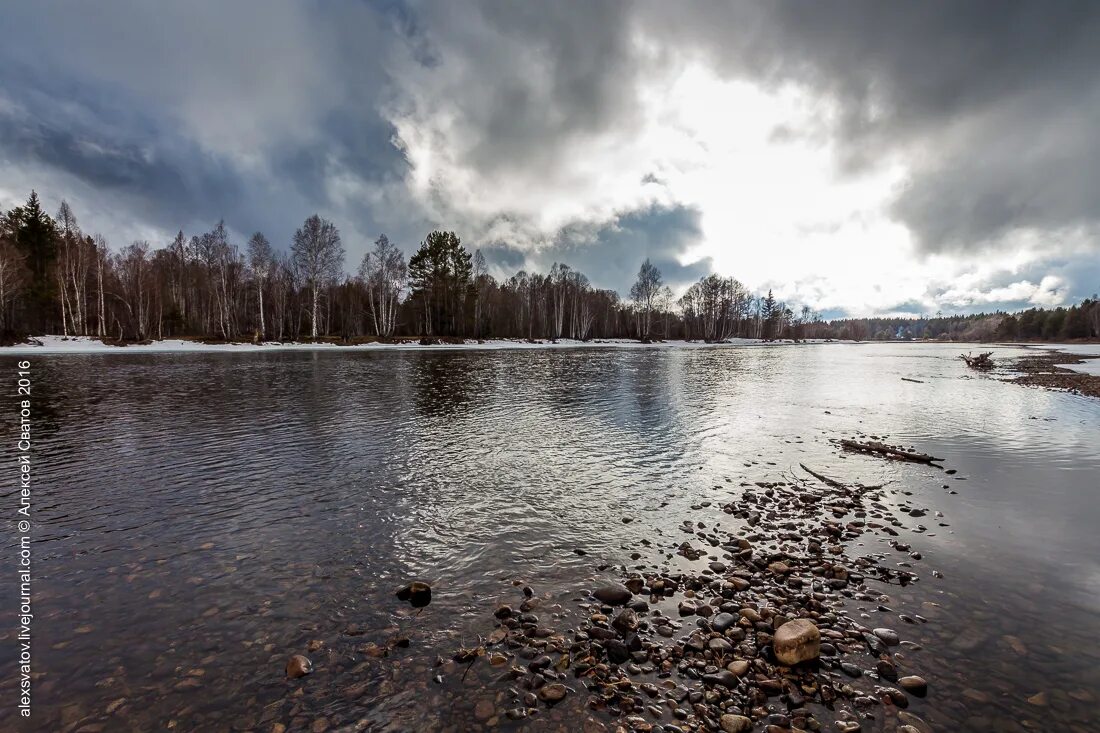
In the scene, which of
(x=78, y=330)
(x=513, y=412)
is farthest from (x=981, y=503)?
(x=78, y=330)

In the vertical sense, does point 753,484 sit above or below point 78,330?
below

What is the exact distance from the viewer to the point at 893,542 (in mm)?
8000

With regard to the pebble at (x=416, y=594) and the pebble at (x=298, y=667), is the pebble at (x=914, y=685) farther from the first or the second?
the pebble at (x=298, y=667)

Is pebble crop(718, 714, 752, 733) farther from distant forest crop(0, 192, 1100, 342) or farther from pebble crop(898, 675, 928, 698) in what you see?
distant forest crop(0, 192, 1100, 342)

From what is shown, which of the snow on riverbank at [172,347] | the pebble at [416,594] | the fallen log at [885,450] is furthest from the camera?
the snow on riverbank at [172,347]

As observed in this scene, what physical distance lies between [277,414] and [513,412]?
10.4 meters

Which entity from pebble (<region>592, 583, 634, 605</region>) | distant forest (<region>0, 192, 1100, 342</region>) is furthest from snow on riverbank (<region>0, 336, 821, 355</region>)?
pebble (<region>592, 583, 634, 605</region>)

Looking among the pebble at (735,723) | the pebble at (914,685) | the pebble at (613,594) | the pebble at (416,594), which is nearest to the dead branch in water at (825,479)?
the pebble at (914,685)

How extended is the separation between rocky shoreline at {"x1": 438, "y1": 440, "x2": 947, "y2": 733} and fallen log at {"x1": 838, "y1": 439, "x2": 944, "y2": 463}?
7.27 meters

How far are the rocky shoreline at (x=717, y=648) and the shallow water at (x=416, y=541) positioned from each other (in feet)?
0.86

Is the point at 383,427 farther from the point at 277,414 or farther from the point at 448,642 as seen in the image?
the point at 448,642

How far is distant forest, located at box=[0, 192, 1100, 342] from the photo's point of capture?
70062 millimetres

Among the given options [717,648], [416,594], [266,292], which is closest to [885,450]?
[717,648]

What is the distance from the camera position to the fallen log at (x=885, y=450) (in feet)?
43.5
